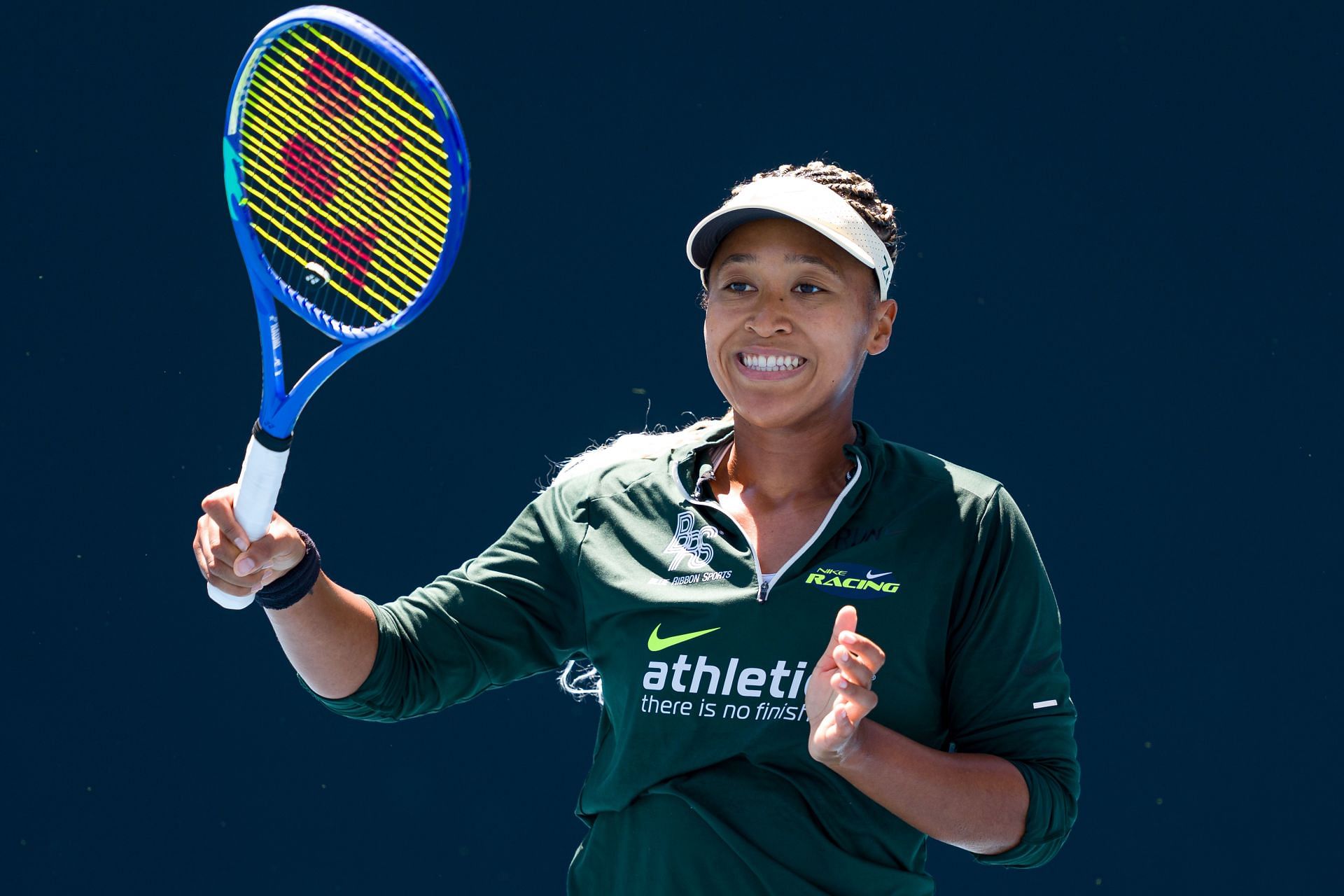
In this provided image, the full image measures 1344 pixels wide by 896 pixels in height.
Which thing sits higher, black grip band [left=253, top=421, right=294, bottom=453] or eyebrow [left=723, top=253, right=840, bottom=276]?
eyebrow [left=723, top=253, right=840, bottom=276]

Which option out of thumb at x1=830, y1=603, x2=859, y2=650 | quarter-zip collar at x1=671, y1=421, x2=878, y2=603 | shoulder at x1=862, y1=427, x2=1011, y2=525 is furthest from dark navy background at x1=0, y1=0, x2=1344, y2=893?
thumb at x1=830, y1=603, x2=859, y2=650

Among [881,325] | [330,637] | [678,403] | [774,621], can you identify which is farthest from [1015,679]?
[678,403]

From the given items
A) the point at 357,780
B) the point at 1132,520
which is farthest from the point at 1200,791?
the point at 357,780

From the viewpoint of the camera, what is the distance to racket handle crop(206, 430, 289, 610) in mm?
1702

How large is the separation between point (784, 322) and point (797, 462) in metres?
0.20

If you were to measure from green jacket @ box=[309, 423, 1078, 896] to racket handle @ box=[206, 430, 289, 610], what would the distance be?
1.08 ft

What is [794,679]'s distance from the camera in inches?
72.9

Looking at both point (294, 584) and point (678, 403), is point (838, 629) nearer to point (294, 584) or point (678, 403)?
point (294, 584)

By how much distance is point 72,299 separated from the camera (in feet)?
10.9

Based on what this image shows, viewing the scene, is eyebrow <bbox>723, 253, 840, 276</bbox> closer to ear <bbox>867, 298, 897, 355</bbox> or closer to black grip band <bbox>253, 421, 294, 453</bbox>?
ear <bbox>867, 298, 897, 355</bbox>

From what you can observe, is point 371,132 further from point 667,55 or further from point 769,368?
point 667,55

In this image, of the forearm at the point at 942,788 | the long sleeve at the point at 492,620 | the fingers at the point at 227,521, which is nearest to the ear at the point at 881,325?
the long sleeve at the point at 492,620

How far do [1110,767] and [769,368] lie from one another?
180cm

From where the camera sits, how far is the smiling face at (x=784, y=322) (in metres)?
1.96
